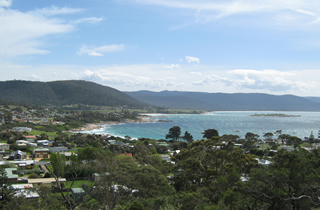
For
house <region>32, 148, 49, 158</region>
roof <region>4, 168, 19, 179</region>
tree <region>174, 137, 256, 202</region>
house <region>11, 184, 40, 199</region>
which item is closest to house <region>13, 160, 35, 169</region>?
roof <region>4, 168, 19, 179</region>

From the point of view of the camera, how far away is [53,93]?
5950 inches

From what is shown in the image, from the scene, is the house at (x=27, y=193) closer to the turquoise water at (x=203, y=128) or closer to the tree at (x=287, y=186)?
the tree at (x=287, y=186)

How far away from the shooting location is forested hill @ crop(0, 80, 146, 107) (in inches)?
5408

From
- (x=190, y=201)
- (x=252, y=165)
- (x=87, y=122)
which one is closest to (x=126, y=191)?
(x=190, y=201)

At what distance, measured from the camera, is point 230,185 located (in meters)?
11.6

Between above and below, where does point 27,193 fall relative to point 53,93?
below

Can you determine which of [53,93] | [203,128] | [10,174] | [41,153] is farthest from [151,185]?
[53,93]

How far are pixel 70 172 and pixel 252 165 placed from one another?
15030 millimetres

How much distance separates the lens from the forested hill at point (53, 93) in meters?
137

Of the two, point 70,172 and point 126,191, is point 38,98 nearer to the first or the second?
point 70,172

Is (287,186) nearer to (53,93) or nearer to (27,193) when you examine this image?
(27,193)

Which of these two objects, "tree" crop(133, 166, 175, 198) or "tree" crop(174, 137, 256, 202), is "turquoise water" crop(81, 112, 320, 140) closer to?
"tree" crop(174, 137, 256, 202)

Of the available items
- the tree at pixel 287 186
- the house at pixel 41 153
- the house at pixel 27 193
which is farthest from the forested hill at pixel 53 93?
the tree at pixel 287 186

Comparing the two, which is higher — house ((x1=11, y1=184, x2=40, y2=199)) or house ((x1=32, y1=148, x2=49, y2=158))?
house ((x1=11, y1=184, x2=40, y2=199))
